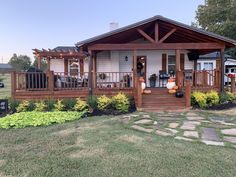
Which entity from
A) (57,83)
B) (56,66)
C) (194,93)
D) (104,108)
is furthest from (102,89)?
(56,66)

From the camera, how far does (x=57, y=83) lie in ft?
33.5

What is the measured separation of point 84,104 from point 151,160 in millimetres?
5240

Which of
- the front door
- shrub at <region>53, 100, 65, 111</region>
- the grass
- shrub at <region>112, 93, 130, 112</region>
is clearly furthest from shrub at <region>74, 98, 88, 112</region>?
the front door

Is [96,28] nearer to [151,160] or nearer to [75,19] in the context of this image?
[75,19]

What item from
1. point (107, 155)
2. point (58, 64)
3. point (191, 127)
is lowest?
point (107, 155)

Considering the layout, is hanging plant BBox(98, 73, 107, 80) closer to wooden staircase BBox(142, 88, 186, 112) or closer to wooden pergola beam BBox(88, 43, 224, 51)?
wooden pergola beam BBox(88, 43, 224, 51)

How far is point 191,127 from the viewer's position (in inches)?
239

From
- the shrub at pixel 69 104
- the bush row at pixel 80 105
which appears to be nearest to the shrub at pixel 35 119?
the bush row at pixel 80 105

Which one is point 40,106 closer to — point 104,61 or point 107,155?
point 107,155

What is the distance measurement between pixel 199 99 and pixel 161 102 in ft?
4.76

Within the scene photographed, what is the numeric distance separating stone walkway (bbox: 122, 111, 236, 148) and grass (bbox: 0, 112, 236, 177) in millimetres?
351

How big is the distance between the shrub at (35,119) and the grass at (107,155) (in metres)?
0.83

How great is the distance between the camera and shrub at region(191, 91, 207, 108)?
9.13m

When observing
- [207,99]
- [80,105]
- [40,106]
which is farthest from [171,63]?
[40,106]
